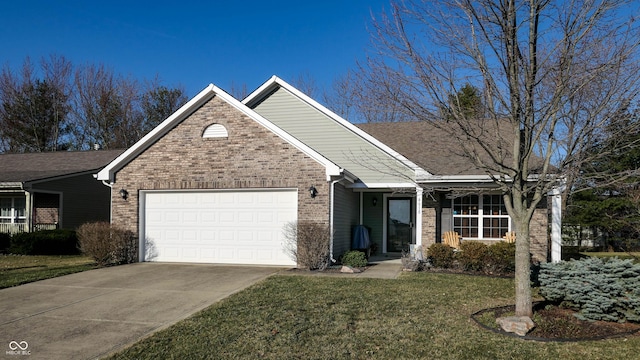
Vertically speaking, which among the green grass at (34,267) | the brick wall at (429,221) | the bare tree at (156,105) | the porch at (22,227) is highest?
the bare tree at (156,105)

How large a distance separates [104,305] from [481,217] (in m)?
11.1

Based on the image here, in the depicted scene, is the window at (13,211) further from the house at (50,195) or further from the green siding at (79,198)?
the green siding at (79,198)

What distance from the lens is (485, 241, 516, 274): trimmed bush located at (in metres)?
12.8

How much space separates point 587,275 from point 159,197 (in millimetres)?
11753

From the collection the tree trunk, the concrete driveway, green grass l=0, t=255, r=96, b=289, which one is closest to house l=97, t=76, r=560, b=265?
the concrete driveway

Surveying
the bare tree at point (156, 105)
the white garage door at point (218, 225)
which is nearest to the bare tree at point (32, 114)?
the bare tree at point (156, 105)

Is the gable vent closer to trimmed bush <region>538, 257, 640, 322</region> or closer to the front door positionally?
the front door

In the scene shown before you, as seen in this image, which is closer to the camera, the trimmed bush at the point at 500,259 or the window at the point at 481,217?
the trimmed bush at the point at 500,259

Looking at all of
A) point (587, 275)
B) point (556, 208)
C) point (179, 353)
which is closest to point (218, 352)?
point (179, 353)

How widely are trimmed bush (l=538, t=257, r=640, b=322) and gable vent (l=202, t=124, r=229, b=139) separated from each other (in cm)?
971

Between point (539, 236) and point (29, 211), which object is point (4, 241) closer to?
point (29, 211)

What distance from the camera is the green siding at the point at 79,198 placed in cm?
2177

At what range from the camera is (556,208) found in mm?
14180

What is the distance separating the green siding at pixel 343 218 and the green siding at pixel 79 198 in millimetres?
13261
